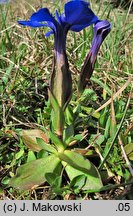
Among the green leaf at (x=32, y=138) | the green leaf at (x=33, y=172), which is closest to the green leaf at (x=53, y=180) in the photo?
the green leaf at (x=33, y=172)

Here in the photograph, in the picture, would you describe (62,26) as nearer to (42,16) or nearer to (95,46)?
(42,16)

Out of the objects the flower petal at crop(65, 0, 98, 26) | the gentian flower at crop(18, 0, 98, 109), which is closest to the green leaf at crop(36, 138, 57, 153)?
the gentian flower at crop(18, 0, 98, 109)

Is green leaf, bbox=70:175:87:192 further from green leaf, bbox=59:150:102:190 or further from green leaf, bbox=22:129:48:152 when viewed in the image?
green leaf, bbox=22:129:48:152

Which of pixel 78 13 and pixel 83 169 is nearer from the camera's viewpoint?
pixel 78 13

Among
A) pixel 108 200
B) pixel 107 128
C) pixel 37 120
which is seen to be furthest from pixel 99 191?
pixel 37 120

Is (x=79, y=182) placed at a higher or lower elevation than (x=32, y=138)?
lower

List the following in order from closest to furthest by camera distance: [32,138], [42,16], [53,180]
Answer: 1. [42,16]
2. [53,180]
3. [32,138]

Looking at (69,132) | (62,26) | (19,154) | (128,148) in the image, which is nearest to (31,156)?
(19,154)

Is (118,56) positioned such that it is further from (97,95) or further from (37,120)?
(37,120)
